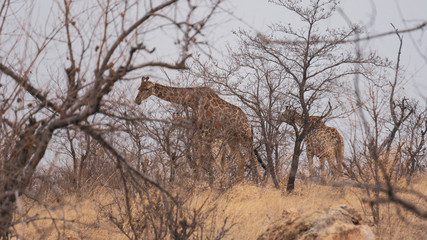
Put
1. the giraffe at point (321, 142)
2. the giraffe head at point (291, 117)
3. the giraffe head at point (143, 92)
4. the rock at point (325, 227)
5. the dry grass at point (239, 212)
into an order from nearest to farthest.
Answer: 1. the rock at point (325, 227)
2. the dry grass at point (239, 212)
3. the giraffe head at point (143, 92)
4. the giraffe head at point (291, 117)
5. the giraffe at point (321, 142)

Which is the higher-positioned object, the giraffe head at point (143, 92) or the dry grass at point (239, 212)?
the giraffe head at point (143, 92)

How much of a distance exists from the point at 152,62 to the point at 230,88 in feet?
28.9

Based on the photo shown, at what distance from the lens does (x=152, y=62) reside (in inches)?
130

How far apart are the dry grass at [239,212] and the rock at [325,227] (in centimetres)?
31

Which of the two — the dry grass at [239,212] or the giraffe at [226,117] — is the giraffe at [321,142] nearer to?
the giraffe at [226,117]

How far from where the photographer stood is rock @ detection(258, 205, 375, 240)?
4.89 metres

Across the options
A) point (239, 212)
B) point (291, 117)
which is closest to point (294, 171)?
point (291, 117)

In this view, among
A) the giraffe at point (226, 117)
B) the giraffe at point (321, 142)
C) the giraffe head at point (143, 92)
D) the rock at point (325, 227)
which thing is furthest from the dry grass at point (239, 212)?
the giraffe head at point (143, 92)

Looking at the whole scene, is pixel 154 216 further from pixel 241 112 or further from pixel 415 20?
pixel 241 112

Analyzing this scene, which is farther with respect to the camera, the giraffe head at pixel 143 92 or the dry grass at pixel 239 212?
the giraffe head at pixel 143 92

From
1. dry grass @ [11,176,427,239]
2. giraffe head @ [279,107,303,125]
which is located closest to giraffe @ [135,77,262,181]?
giraffe head @ [279,107,303,125]

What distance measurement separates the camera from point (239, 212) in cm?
770

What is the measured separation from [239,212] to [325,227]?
2.87m

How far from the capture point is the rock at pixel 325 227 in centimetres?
489
